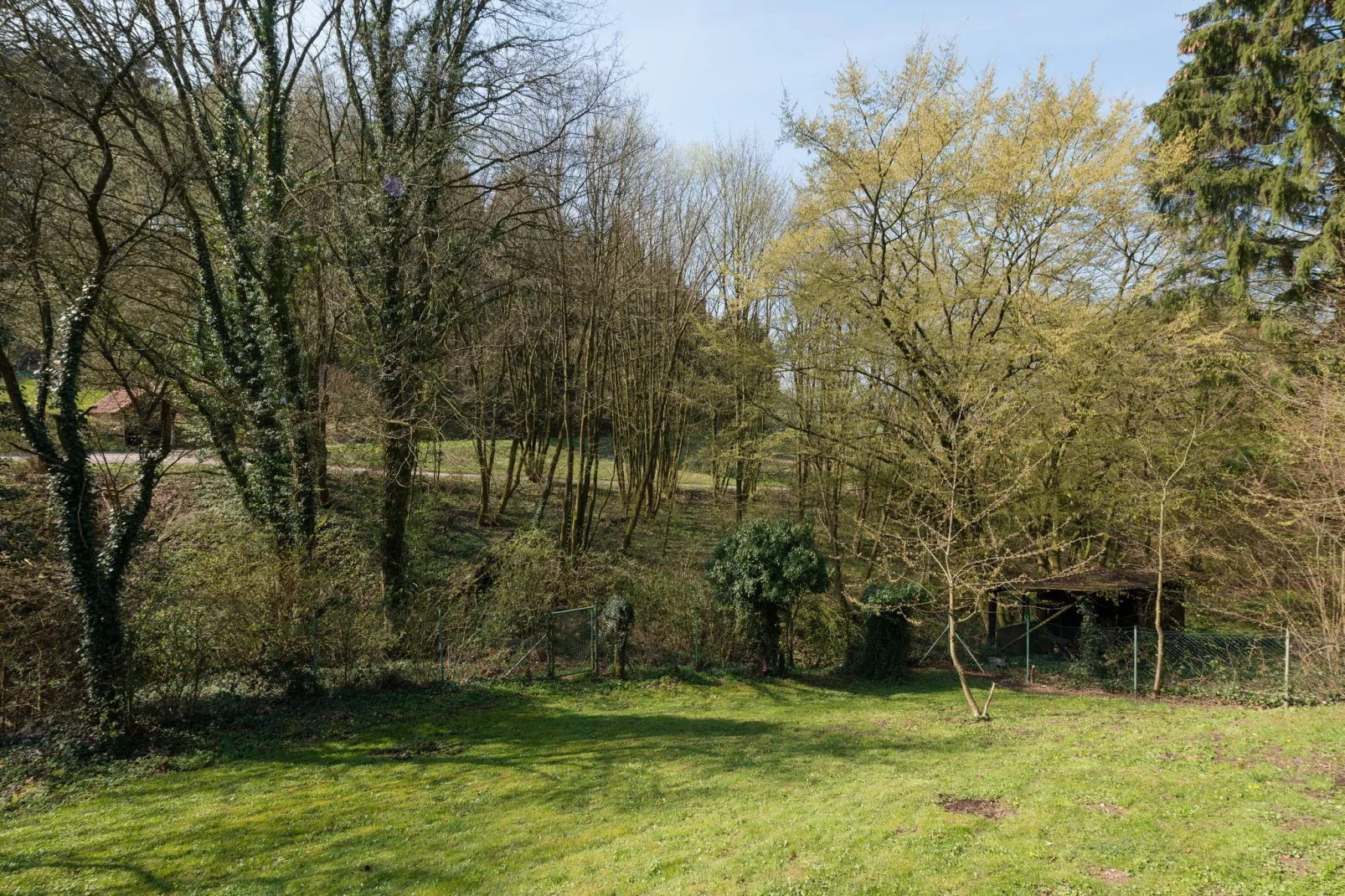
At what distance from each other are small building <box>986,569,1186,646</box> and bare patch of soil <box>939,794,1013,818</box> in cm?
772

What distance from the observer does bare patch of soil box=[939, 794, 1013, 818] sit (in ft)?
19.7

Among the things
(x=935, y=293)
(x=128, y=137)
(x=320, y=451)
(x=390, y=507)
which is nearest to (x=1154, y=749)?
(x=935, y=293)

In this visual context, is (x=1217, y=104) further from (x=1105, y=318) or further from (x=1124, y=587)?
(x=1124, y=587)

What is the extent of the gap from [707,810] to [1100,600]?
470 inches

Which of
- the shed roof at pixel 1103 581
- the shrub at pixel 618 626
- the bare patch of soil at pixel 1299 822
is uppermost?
the shed roof at pixel 1103 581

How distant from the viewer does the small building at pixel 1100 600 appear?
13.8 meters

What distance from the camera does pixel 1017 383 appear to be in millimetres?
13273

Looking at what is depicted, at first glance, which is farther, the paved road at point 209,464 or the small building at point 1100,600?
the small building at point 1100,600

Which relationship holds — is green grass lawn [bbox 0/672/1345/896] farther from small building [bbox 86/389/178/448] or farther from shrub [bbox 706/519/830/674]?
small building [bbox 86/389/178/448]

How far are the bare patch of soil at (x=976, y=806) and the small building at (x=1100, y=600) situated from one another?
25.3 ft

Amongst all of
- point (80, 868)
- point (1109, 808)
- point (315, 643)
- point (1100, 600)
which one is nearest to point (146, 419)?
point (315, 643)

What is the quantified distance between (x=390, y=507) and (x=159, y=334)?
14.7ft

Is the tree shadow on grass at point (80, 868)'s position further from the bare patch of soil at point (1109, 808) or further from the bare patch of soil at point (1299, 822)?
the bare patch of soil at point (1299, 822)

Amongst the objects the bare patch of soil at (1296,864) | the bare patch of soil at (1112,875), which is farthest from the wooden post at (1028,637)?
the bare patch of soil at (1112,875)
